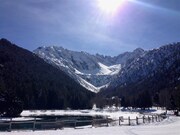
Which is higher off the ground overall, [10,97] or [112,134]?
[10,97]

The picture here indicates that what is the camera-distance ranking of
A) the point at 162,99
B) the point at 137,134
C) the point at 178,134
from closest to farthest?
the point at 178,134 → the point at 137,134 → the point at 162,99

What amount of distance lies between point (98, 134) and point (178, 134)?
318 inches

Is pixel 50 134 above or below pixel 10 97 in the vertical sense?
below

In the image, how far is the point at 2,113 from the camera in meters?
110

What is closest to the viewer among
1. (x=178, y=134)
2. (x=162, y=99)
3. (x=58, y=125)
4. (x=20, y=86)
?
(x=178, y=134)

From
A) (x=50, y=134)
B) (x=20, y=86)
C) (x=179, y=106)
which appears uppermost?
(x=20, y=86)

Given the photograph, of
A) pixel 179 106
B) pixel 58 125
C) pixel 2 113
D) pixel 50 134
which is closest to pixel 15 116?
pixel 2 113

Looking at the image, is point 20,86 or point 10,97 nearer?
point 10,97

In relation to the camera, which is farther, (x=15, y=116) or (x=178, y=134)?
(x=15, y=116)

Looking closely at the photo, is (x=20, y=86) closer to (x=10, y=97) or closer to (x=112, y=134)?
(x=10, y=97)

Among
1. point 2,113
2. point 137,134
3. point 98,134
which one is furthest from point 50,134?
point 2,113

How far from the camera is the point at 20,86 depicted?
19800 centimetres

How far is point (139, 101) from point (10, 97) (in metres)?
96.3

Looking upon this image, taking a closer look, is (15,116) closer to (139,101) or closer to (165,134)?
(165,134)
